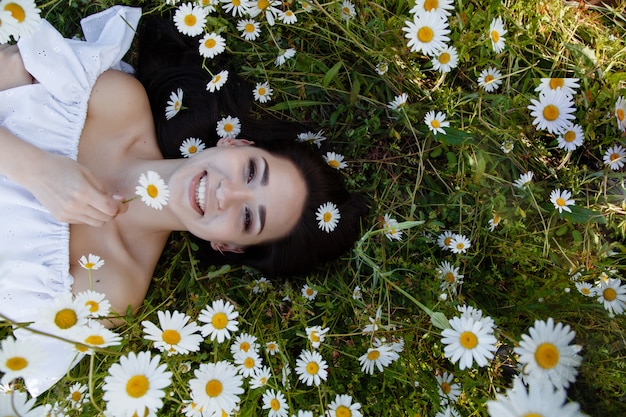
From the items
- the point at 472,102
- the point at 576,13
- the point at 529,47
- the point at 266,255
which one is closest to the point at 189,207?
the point at 266,255

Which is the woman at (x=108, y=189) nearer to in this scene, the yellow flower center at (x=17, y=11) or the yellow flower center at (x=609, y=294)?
the yellow flower center at (x=17, y=11)

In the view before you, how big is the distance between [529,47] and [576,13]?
12.7 inches

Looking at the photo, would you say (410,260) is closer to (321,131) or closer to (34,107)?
(321,131)

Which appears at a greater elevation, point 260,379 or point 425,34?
point 425,34

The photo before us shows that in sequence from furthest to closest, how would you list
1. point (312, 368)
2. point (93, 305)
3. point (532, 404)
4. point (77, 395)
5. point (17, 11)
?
point (312, 368)
point (77, 395)
point (17, 11)
point (93, 305)
point (532, 404)

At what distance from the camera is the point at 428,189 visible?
2605mm

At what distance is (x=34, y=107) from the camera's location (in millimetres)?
2246

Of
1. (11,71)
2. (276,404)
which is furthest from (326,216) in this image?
(11,71)

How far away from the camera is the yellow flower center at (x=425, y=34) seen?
208cm

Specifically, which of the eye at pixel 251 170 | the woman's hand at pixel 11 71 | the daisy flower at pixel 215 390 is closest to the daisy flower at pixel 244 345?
the daisy flower at pixel 215 390

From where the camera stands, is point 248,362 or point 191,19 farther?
point 191,19

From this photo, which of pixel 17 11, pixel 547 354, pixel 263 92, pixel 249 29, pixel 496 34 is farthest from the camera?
pixel 263 92

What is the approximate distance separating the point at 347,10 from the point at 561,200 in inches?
52.3

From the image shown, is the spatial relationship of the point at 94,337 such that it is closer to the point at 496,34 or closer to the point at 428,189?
the point at 428,189
